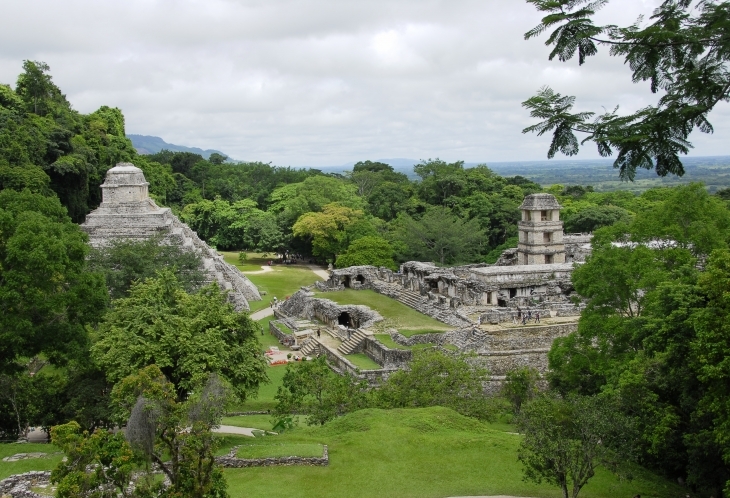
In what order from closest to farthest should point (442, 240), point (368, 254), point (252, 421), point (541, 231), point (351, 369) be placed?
1. point (252, 421)
2. point (351, 369)
3. point (541, 231)
4. point (368, 254)
5. point (442, 240)

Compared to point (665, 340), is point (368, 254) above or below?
below

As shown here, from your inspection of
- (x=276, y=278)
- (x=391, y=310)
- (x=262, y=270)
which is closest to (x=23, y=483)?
(x=391, y=310)

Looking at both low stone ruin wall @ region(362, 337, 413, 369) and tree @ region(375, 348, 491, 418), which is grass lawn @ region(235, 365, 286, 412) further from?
tree @ region(375, 348, 491, 418)

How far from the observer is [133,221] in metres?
41.2

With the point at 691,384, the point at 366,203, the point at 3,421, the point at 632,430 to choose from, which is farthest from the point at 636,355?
the point at 366,203

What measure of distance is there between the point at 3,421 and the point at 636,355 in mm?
17168

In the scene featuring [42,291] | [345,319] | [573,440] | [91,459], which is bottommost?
[345,319]

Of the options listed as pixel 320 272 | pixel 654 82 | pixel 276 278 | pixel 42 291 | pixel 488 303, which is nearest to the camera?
pixel 654 82

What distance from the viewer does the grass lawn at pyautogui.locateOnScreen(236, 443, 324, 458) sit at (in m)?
16.2

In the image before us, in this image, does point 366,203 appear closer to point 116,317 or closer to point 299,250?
point 299,250

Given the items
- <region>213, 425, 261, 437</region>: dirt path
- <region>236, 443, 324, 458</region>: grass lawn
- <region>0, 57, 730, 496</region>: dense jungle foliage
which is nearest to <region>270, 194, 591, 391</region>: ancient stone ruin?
<region>0, 57, 730, 496</region>: dense jungle foliage

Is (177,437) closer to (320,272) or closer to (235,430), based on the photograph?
(235,430)

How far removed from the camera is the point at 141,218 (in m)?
41.5

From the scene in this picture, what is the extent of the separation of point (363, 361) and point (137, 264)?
10798mm
